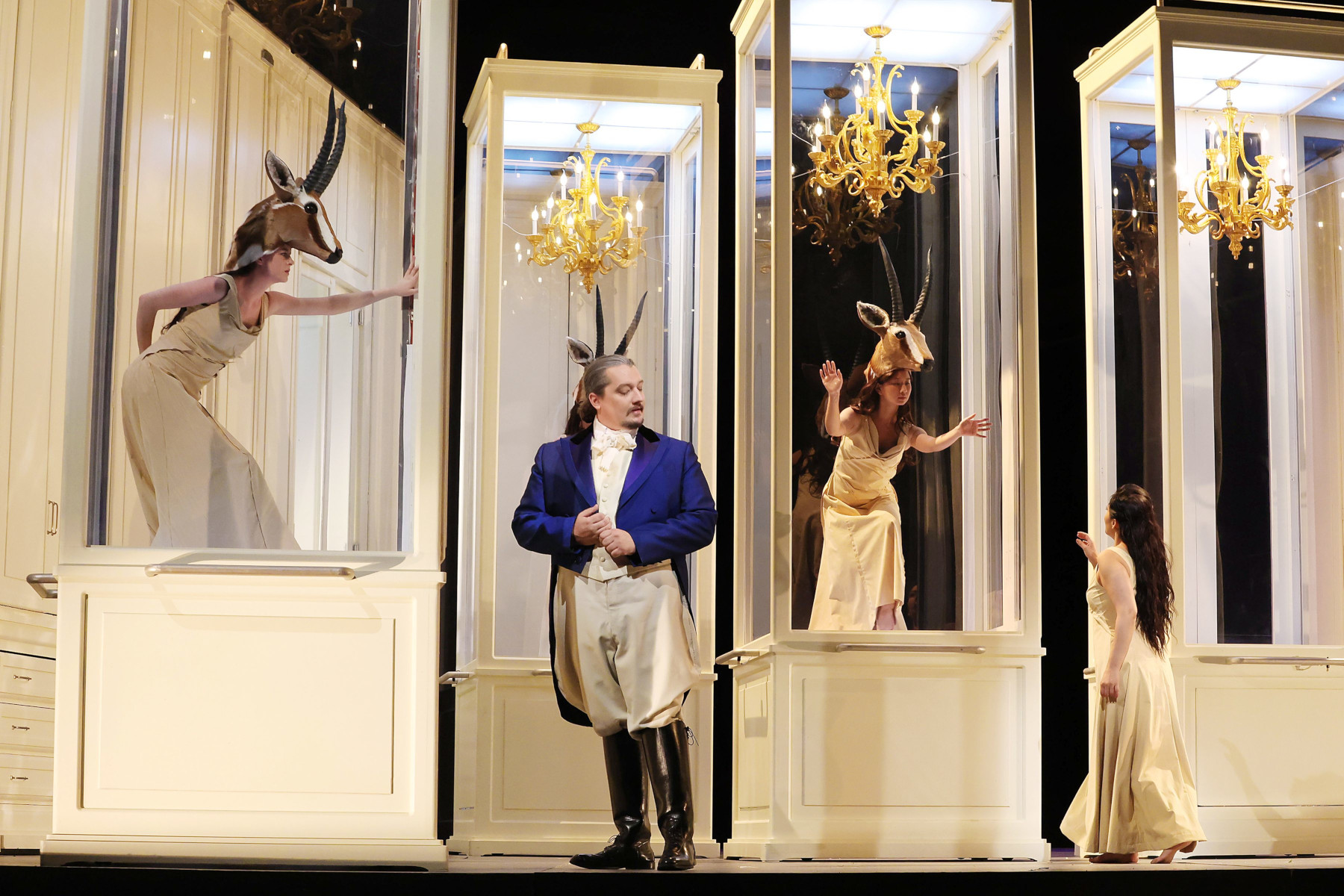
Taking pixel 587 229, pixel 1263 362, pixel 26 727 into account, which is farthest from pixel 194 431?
pixel 1263 362

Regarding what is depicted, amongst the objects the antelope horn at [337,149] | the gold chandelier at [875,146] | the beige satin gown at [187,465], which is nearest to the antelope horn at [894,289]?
the gold chandelier at [875,146]

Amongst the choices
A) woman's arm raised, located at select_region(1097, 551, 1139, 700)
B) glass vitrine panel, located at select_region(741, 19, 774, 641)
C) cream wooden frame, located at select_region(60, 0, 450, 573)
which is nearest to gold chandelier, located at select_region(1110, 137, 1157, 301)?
woman's arm raised, located at select_region(1097, 551, 1139, 700)

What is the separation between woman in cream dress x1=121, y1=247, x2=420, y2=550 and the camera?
4.61 meters

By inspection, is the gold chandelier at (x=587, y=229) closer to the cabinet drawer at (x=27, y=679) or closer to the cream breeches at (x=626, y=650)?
the cream breeches at (x=626, y=650)

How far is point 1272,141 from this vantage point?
6680 mm

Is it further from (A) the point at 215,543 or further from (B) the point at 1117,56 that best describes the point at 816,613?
(B) the point at 1117,56

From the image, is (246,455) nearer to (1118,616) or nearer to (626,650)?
(626,650)

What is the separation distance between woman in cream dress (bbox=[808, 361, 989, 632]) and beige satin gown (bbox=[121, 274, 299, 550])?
6.56 feet

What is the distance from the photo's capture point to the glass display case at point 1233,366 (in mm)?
6008

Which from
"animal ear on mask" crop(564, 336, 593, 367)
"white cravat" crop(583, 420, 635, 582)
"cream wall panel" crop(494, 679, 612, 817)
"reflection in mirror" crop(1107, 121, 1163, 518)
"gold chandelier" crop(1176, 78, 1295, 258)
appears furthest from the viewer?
"gold chandelier" crop(1176, 78, 1295, 258)

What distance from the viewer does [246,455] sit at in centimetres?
462

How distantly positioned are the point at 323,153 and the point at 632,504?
57.3 inches

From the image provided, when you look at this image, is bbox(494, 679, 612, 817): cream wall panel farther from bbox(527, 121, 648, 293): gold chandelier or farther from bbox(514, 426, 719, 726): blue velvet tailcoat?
bbox(527, 121, 648, 293): gold chandelier

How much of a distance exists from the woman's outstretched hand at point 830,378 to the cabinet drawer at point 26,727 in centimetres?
298
